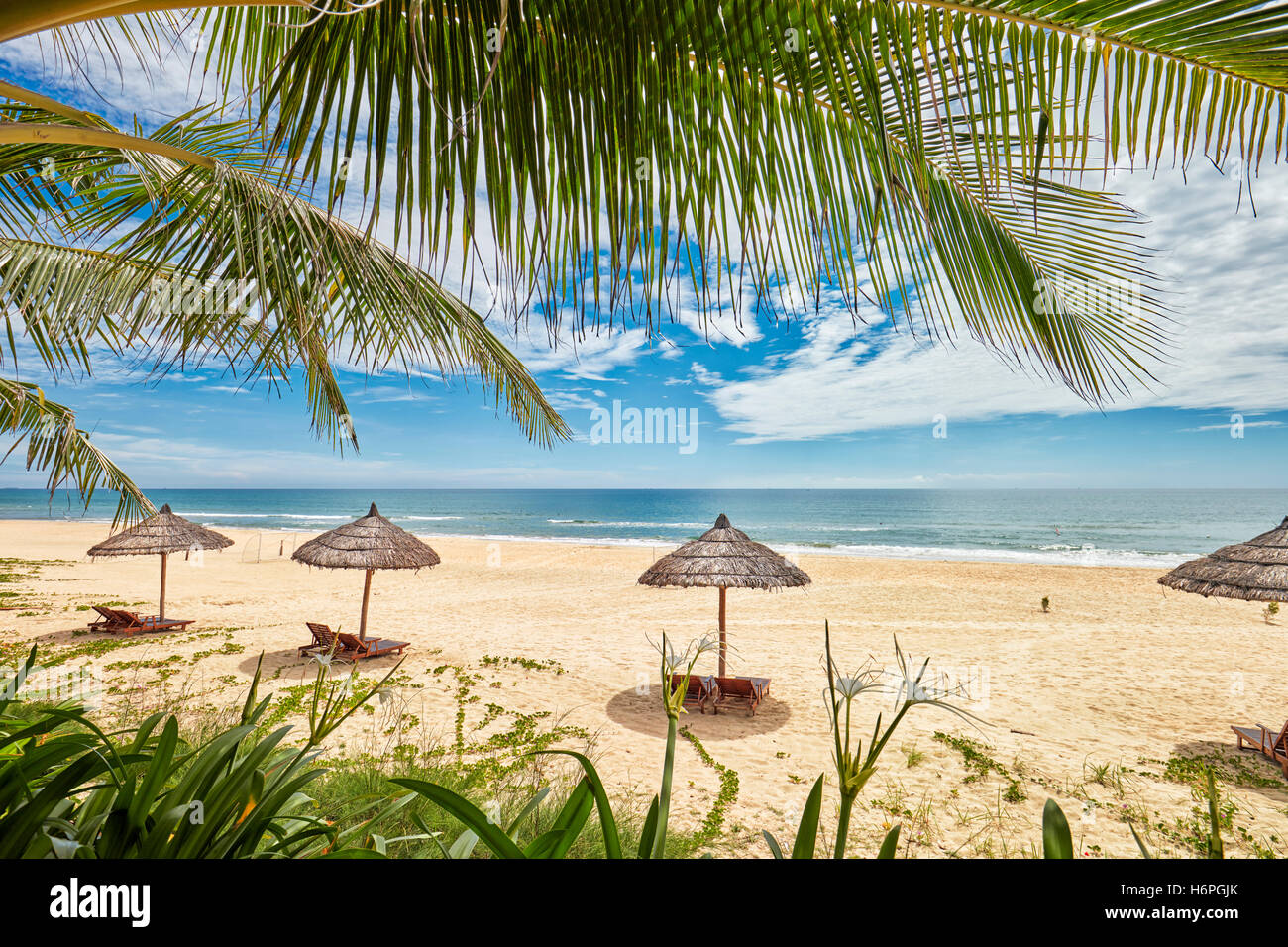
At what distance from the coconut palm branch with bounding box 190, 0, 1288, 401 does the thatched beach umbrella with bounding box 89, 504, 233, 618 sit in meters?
11.2

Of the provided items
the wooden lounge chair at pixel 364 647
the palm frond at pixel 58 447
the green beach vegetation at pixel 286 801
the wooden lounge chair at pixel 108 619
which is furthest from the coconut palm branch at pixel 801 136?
the wooden lounge chair at pixel 108 619

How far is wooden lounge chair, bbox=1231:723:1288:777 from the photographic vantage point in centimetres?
559

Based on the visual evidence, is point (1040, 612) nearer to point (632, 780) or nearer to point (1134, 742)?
point (1134, 742)

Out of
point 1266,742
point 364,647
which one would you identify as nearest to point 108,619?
point 364,647

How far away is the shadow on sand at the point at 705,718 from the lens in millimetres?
6340

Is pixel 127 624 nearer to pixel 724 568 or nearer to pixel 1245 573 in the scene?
pixel 724 568

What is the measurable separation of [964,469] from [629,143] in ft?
379

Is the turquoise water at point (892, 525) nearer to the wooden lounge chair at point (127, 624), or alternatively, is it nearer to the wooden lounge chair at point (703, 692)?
the wooden lounge chair at point (703, 692)

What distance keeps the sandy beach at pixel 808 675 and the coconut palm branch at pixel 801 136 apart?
3.17 meters

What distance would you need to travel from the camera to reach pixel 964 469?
10262 cm

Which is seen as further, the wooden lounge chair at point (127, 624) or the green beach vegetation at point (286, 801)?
the wooden lounge chair at point (127, 624)

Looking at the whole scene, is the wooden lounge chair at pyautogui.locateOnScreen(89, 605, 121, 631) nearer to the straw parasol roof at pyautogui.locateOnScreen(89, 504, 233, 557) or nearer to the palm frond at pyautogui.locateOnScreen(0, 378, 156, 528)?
the straw parasol roof at pyautogui.locateOnScreen(89, 504, 233, 557)

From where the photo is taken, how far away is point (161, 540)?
32.8 feet
